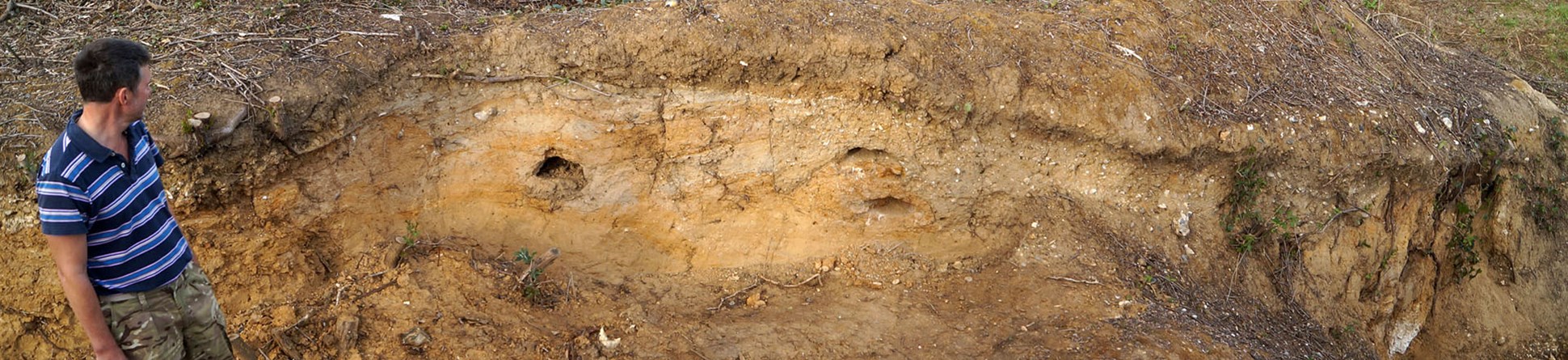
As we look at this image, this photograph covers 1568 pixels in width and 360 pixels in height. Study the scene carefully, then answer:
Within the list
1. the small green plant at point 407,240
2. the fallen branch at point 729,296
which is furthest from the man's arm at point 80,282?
the fallen branch at point 729,296

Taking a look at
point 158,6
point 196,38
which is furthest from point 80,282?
point 158,6

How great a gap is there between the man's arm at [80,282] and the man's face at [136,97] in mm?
395

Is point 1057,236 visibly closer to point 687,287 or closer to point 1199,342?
point 1199,342

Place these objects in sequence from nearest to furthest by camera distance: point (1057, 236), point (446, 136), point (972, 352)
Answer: point (972, 352), point (446, 136), point (1057, 236)

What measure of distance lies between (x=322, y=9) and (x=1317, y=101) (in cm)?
570

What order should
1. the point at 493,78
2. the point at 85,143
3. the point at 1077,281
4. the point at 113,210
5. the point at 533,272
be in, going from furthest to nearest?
the point at 1077,281 → the point at 493,78 → the point at 533,272 → the point at 113,210 → the point at 85,143

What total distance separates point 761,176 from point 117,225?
314 cm

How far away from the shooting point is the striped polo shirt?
2.93 meters

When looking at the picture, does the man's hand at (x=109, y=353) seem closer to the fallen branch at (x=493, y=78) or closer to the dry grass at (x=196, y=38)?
the dry grass at (x=196, y=38)

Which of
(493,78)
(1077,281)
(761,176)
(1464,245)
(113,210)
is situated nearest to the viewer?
(113,210)

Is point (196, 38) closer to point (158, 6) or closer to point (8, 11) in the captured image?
point (158, 6)

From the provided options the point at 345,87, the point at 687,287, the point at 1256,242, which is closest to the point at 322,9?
the point at 345,87

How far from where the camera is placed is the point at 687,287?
5445 mm

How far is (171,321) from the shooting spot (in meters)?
3.42
